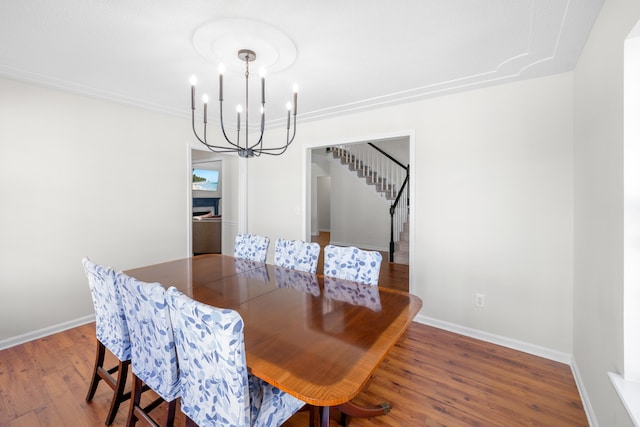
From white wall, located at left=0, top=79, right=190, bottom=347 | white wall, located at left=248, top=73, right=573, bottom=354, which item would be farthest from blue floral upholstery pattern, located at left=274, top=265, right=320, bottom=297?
white wall, located at left=0, top=79, right=190, bottom=347

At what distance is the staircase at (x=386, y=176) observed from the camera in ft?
19.9

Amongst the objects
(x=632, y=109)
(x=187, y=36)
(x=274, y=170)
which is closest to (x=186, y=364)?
(x=187, y=36)

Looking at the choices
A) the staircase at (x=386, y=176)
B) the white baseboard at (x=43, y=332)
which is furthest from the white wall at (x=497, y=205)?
the white baseboard at (x=43, y=332)

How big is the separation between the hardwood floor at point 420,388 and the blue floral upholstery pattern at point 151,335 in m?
0.65

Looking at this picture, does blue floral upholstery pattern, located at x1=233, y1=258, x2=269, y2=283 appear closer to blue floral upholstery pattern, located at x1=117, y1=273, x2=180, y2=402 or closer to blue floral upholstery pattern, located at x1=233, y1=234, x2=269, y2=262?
blue floral upholstery pattern, located at x1=233, y1=234, x2=269, y2=262

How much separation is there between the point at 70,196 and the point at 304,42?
109 inches

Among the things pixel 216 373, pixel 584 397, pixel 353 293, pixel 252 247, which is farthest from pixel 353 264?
pixel 584 397

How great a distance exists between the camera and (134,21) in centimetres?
170

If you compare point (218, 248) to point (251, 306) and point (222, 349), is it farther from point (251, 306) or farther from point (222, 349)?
point (222, 349)

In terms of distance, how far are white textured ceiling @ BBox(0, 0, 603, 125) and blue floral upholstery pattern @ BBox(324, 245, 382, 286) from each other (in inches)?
58.5

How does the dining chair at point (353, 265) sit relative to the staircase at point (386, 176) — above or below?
below

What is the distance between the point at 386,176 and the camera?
679 centimetres

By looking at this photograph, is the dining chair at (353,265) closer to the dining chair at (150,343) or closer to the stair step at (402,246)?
the dining chair at (150,343)

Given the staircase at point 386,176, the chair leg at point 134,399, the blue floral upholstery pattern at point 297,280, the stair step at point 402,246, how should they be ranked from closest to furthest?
the chair leg at point 134,399, the blue floral upholstery pattern at point 297,280, the stair step at point 402,246, the staircase at point 386,176
